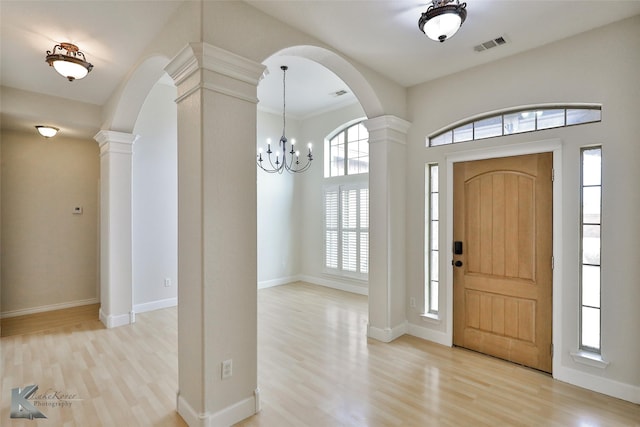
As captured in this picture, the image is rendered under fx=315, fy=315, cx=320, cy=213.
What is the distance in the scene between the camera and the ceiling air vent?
2.98m

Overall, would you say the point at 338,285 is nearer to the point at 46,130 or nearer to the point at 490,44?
the point at 490,44

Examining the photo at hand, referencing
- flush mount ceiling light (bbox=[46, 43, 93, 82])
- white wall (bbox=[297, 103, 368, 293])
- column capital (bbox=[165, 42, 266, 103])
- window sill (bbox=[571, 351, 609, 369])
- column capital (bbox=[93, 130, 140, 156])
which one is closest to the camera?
column capital (bbox=[165, 42, 266, 103])

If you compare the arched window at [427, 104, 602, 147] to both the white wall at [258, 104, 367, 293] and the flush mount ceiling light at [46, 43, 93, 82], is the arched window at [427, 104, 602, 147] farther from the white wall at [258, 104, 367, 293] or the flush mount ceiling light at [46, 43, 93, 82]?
the flush mount ceiling light at [46, 43, 93, 82]

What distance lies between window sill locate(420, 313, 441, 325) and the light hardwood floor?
0.26 metres

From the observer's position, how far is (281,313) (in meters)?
4.84

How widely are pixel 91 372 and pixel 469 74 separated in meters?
5.02

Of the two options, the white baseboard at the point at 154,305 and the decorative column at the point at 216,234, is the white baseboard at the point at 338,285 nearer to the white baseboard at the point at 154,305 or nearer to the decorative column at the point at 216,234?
the white baseboard at the point at 154,305

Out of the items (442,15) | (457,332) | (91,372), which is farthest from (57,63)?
(457,332)

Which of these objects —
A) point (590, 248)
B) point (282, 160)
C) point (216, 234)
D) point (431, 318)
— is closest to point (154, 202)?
point (282, 160)

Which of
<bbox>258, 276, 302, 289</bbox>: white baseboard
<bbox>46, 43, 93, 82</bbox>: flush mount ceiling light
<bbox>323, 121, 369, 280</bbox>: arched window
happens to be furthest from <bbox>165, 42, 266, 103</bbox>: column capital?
<bbox>258, 276, 302, 289</bbox>: white baseboard

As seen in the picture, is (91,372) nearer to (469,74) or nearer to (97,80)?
(97,80)

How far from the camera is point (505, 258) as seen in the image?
330cm

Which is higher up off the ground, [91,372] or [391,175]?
[391,175]

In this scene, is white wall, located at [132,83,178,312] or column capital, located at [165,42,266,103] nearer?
column capital, located at [165,42,266,103]
